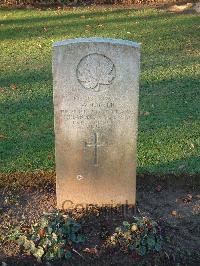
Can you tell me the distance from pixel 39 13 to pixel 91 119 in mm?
10457

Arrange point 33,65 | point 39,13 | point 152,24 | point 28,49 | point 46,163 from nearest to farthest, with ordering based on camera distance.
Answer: point 46,163
point 33,65
point 28,49
point 152,24
point 39,13

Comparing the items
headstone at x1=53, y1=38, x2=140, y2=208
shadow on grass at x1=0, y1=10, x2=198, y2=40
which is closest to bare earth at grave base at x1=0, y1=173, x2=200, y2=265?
headstone at x1=53, y1=38, x2=140, y2=208

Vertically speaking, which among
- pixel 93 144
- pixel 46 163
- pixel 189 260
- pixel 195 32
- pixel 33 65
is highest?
pixel 195 32

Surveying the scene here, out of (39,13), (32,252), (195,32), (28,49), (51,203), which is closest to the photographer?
(32,252)

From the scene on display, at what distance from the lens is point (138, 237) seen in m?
4.67

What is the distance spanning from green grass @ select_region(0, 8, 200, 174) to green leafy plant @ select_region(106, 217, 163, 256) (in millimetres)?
1443

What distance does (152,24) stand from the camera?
13.2 m

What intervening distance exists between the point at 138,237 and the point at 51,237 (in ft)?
2.40

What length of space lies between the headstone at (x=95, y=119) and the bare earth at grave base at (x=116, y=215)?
276 mm

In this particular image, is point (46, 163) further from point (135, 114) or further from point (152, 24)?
point (152, 24)

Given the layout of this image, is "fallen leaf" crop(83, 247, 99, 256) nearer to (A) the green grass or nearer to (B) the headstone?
(B) the headstone

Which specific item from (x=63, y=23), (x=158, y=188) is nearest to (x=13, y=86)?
(x=158, y=188)

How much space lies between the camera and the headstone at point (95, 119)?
4.71 meters

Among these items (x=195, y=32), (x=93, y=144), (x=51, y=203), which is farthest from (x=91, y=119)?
(x=195, y=32)
